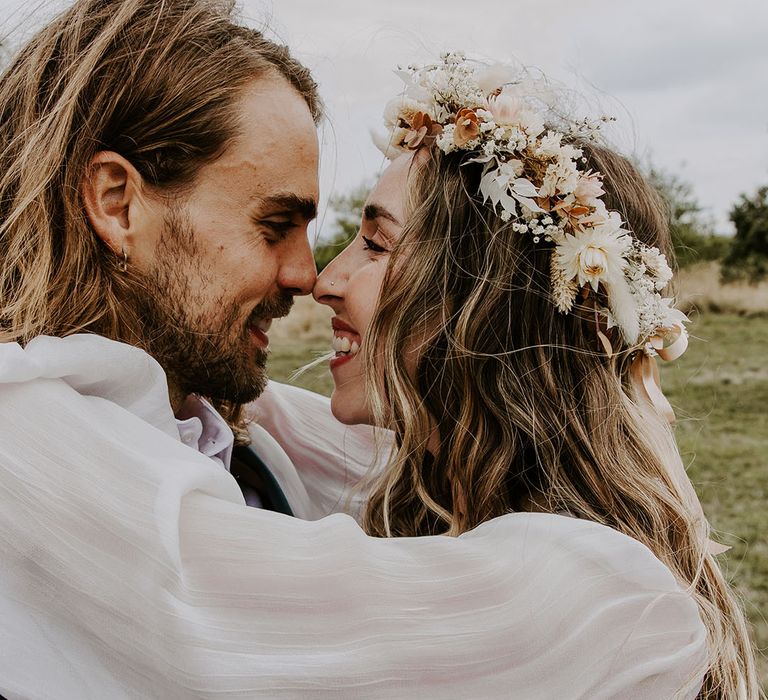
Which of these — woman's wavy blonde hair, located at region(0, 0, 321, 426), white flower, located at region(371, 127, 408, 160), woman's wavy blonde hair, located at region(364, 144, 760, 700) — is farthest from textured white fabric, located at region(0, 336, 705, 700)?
white flower, located at region(371, 127, 408, 160)

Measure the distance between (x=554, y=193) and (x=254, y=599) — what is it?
1526 millimetres

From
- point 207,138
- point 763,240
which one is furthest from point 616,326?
point 763,240

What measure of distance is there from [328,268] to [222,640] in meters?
1.58

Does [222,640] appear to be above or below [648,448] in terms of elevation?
below

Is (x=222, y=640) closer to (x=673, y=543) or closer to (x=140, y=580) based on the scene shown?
(x=140, y=580)

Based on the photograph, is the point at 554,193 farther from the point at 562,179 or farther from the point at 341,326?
the point at 341,326

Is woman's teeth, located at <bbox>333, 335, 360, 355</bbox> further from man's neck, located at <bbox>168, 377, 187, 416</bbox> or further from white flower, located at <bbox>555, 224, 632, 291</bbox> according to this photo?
white flower, located at <bbox>555, 224, 632, 291</bbox>

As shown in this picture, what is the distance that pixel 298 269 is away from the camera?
3258 millimetres

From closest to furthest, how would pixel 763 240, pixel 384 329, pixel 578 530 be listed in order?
pixel 578 530 < pixel 384 329 < pixel 763 240

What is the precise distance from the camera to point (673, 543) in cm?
269

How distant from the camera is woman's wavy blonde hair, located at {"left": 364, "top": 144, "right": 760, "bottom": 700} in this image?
8.77ft

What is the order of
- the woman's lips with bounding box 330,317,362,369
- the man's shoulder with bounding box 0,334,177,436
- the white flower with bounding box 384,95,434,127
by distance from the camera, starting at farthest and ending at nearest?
the woman's lips with bounding box 330,317,362,369 < the white flower with bounding box 384,95,434,127 < the man's shoulder with bounding box 0,334,177,436

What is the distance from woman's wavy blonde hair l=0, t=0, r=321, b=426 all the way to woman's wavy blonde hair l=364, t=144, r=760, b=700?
76cm

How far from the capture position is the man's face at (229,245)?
9.92 feet
